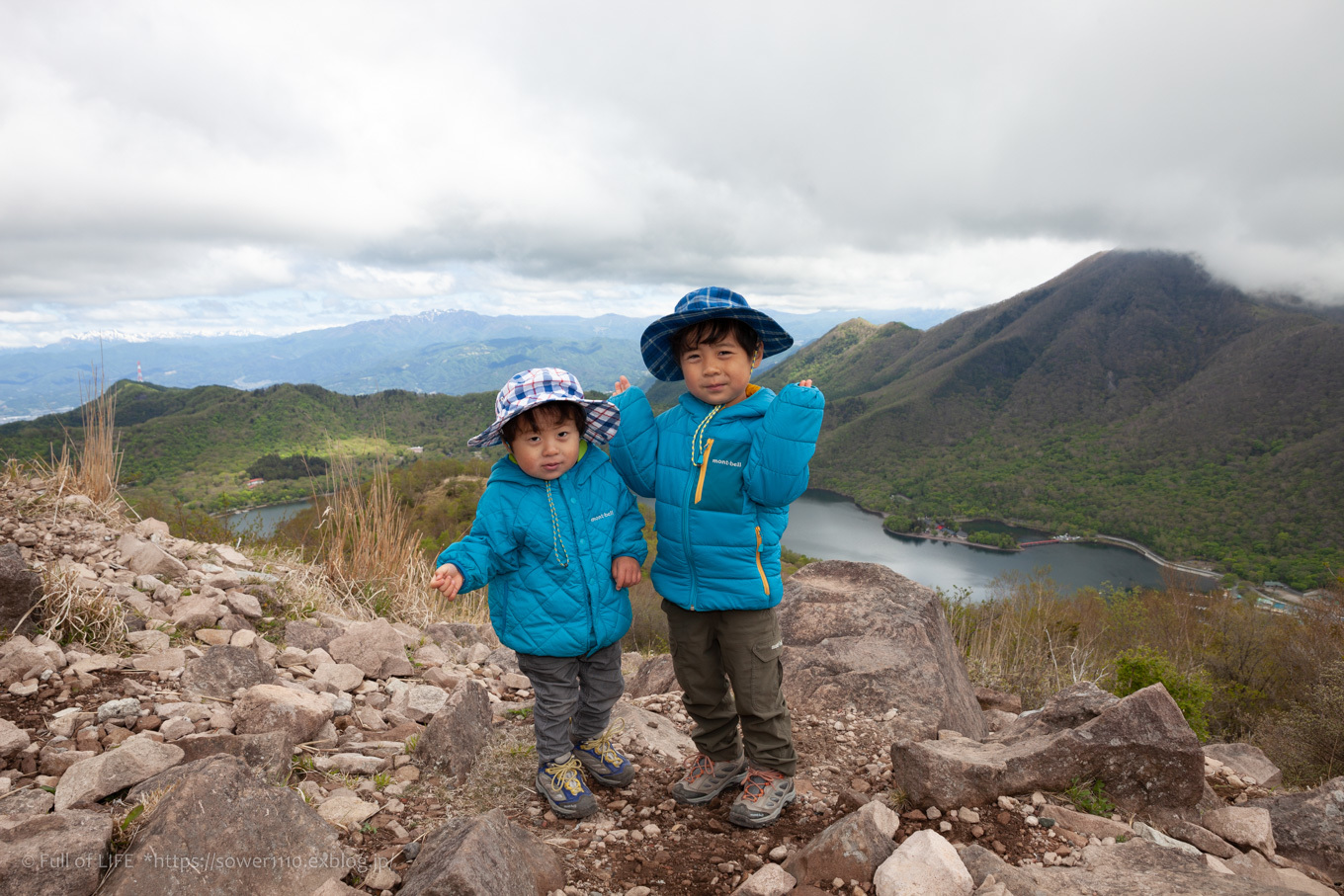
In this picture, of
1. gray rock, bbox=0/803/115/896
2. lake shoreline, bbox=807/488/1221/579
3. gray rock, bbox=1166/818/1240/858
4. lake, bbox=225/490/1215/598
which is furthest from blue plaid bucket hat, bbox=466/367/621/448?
lake shoreline, bbox=807/488/1221/579

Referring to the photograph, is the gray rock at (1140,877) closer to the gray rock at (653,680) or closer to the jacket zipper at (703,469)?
the jacket zipper at (703,469)

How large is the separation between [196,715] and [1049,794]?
3.11 m

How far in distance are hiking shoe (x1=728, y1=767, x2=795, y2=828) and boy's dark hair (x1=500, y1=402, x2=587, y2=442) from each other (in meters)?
1.54

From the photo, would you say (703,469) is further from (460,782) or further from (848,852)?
(460,782)

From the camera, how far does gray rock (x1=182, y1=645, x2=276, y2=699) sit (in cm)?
253

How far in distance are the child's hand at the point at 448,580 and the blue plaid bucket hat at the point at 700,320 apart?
1024 mm

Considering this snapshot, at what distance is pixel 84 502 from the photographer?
415 centimetres

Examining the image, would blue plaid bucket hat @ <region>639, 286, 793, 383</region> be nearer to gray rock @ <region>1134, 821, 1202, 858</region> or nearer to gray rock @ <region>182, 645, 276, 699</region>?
gray rock @ <region>1134, 821, 1202, 858</region>

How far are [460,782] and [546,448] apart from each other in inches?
51.6

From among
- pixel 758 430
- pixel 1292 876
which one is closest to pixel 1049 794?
pixel 1292 876

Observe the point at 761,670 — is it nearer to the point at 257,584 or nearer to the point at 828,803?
the point at 828,803

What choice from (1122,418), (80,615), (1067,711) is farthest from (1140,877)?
(1122,418)

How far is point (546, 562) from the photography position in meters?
2.26

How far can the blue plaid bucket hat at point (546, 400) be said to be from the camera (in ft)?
6.96
